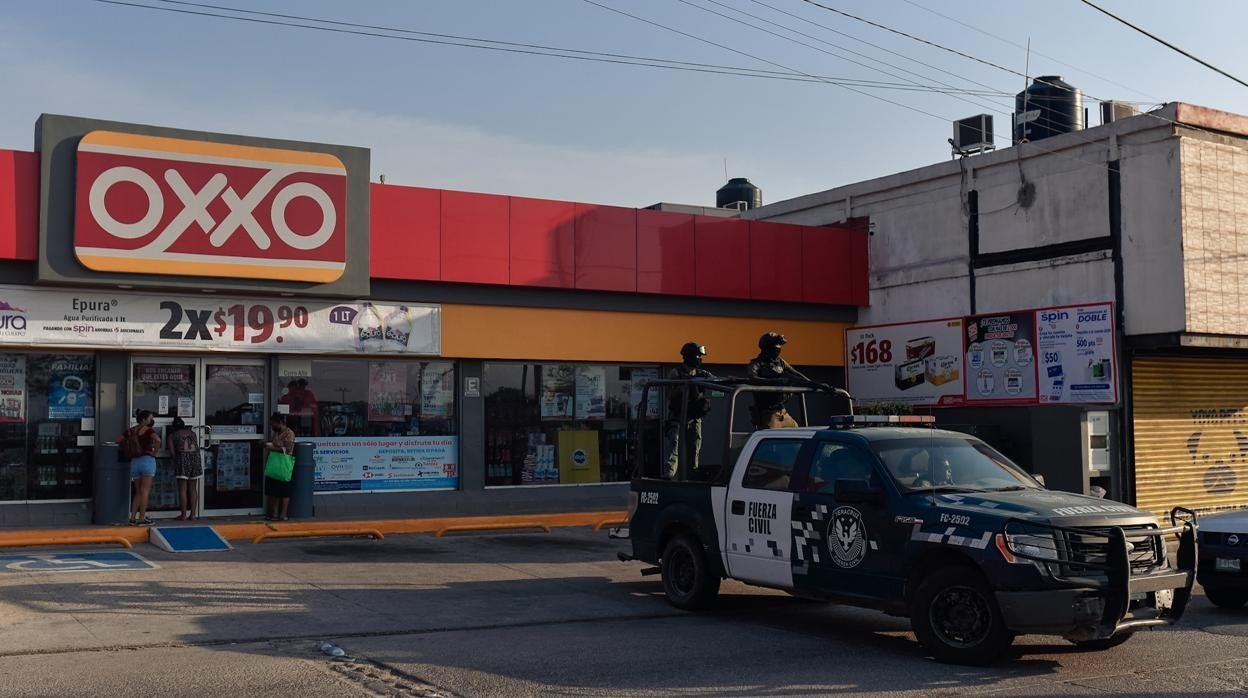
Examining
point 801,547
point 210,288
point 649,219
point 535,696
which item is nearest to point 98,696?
point 535,696

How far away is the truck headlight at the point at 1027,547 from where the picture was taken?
8781 mm

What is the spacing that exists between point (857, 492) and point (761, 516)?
1275mm

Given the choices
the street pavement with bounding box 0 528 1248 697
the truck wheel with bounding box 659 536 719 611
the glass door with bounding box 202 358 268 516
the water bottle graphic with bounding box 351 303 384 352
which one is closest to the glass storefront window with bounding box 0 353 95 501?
the glass door with bounding box 202 358 268 516

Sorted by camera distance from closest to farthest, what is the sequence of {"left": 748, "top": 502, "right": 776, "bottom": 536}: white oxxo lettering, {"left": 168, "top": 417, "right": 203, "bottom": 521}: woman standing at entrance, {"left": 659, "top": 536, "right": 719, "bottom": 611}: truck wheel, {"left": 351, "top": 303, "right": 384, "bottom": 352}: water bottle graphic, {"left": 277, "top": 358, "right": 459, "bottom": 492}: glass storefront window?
{"left": 748, "top": 502, "right": 776, "bottom": 536}: white oxxo lettering < {"left": 659, "top": 536, "right": 719, "bottom": 611}: truck wheel < {"left": 168, "top": 417, "right": 203, "bottom": 521}: woman standing at entrance < {"left": 351, "top": 303, "right": 384, "bottom": 352}: water bottle graphic < {"left": 277, "top": 358, "right": 459, "bottom": 492}: glass storefront window

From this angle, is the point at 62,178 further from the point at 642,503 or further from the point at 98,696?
the point at 98,696

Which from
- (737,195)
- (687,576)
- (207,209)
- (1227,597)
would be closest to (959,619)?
(687,576)

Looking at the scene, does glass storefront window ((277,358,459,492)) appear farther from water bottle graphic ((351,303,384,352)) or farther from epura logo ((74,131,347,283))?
epura logo ((74,131,347,283))

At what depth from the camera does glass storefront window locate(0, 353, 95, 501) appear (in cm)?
1694

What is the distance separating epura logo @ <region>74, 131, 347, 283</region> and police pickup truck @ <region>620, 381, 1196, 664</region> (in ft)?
27.5

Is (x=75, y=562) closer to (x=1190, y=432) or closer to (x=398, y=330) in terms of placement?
(x=398, y=330)

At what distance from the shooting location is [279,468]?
17.7 metres

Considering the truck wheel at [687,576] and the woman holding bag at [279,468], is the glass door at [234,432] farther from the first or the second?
the truck wheel at [687,576]

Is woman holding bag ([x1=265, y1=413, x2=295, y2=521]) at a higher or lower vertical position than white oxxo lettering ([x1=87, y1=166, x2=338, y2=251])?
lower

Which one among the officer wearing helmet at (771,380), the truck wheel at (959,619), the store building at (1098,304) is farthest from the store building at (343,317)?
the truck wheel at (959,619)
